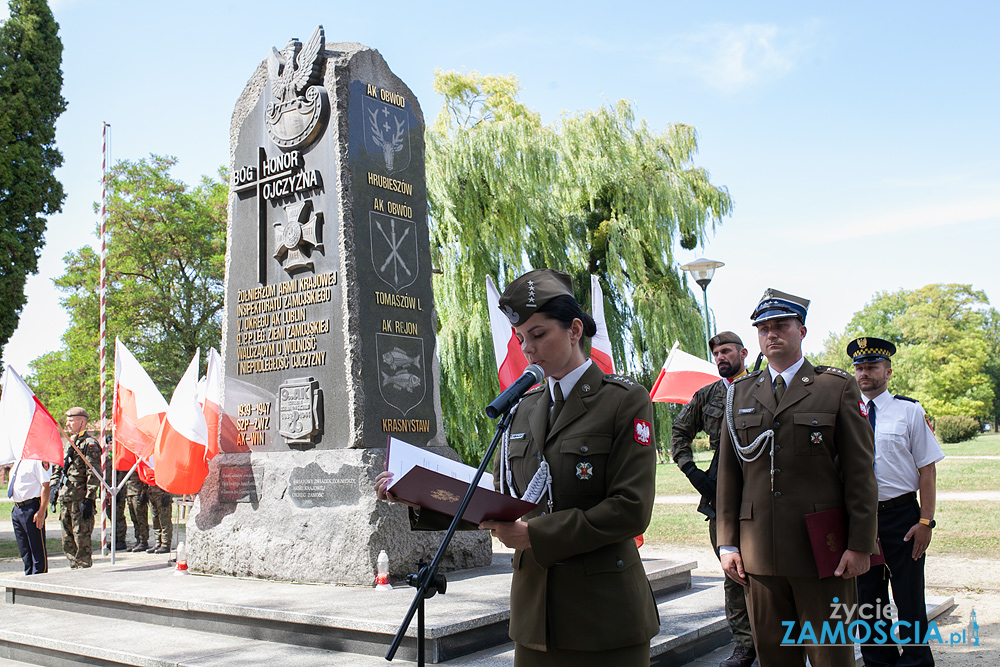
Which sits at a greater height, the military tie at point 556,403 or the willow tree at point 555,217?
the willow tree at point 555,217

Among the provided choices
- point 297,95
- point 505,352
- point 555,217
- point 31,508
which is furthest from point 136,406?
point 555,217

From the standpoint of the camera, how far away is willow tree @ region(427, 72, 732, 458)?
49.5ft

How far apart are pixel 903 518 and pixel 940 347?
64.4 metres

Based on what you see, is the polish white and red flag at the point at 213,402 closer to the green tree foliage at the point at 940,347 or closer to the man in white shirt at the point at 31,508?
the man in white shirt at the point at 31,508

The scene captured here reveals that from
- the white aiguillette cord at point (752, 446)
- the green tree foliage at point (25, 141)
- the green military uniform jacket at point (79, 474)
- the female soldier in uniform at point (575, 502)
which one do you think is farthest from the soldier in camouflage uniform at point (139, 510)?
the female soldier in uniform at point (575, 502)

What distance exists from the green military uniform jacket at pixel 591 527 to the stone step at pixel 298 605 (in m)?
2.33

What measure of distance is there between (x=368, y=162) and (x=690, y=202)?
11618 mm

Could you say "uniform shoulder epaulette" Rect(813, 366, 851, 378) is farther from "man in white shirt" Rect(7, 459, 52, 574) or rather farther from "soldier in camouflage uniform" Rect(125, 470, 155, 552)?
"soldier in camouflage uniform" Rect(125, 470, 155, 552)

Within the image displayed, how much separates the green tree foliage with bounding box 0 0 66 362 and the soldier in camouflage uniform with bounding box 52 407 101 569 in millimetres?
8429

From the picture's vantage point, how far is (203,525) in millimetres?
7031

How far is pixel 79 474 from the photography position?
10242 mm

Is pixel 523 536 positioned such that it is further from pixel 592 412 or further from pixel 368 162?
pixel 368 162

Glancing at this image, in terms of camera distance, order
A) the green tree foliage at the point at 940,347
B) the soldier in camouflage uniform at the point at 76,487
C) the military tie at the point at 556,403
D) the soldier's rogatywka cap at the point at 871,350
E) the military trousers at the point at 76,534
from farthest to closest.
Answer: the green tree foliage at the point at 940,347 → the soldier in camouflage uniform at the point at 76,487 → the military trousers at the point at 76,534 → the soldier's rogatywka cap at the point at 871,350 → the military tie at the point at 556,403

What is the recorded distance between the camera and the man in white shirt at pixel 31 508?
8.65m
